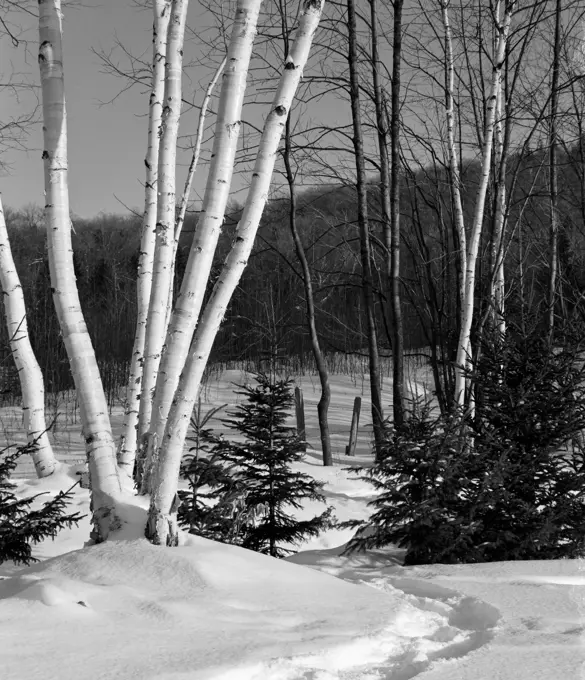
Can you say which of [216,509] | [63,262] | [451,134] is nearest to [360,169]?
[451,134]

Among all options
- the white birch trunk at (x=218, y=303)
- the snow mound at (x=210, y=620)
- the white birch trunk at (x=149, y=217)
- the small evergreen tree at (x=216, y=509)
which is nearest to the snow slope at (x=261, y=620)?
the snow mound at (x=210, y=620)

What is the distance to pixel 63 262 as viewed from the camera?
3.58m

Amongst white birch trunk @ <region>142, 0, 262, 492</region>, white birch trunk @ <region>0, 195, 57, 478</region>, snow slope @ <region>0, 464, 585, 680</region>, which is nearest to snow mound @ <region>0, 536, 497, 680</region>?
snow slope @ <region>0, 464, 585, 680</region>

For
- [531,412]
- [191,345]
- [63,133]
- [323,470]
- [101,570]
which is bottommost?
[323,470]

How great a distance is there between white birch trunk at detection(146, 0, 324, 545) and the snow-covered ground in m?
0.17

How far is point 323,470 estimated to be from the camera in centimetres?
905

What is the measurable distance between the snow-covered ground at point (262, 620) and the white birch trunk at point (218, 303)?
173 mm

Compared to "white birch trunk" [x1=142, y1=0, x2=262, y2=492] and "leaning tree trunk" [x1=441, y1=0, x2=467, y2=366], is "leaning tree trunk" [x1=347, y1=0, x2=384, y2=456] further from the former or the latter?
"white birch trunk" [x1=142, y1=0, x2=262, y2=492]

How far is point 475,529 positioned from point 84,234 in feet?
108

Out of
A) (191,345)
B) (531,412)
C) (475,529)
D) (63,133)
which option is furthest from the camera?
(531,412)

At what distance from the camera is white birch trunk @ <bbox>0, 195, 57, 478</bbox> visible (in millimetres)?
6652

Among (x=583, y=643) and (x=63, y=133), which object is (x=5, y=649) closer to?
(x=583, y=643)

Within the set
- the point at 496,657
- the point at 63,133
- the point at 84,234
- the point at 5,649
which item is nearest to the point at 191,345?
the point at 63,133

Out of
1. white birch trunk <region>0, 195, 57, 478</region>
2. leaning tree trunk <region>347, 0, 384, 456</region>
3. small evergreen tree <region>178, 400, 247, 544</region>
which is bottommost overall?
small evergreen tree <region>178, 400, 247, 544</region>
